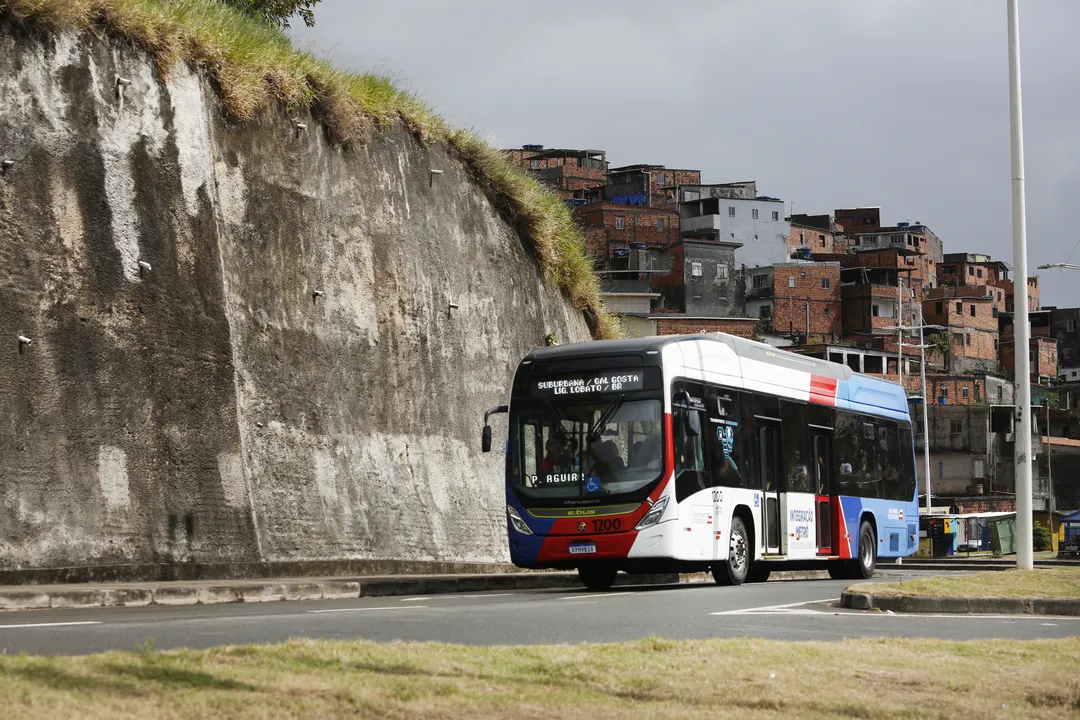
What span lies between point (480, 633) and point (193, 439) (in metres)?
9.40

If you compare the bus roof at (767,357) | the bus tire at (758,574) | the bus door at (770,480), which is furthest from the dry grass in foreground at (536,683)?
the bus tire at (758,574)

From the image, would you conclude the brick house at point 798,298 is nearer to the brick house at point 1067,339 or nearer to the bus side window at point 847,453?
the brick house at point 1067,339

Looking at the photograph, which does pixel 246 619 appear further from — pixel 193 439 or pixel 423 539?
pixel 423 539

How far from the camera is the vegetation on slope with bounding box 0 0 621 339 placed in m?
19.8

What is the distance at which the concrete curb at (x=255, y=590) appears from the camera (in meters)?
14.0

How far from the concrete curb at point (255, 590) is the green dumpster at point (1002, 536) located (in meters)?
37.3

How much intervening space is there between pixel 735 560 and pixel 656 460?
263 centimetres

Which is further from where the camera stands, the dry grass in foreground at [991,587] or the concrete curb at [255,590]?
the dry grass in foreground at [991,587]

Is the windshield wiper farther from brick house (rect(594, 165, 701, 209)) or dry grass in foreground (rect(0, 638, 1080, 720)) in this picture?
brick house (rect(594, 165, 701, 209))

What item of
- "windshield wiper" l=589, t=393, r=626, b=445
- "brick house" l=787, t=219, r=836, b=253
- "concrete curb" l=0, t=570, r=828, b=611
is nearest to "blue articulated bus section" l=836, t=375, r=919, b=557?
"concrete curb" l=0, t=570, r=828, b=611

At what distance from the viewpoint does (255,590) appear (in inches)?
632

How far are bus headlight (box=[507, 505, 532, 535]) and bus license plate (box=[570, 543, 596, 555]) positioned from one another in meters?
0.69

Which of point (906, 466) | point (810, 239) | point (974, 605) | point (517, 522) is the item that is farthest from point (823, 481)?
point (810, 239)

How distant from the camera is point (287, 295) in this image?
21.8 meters
